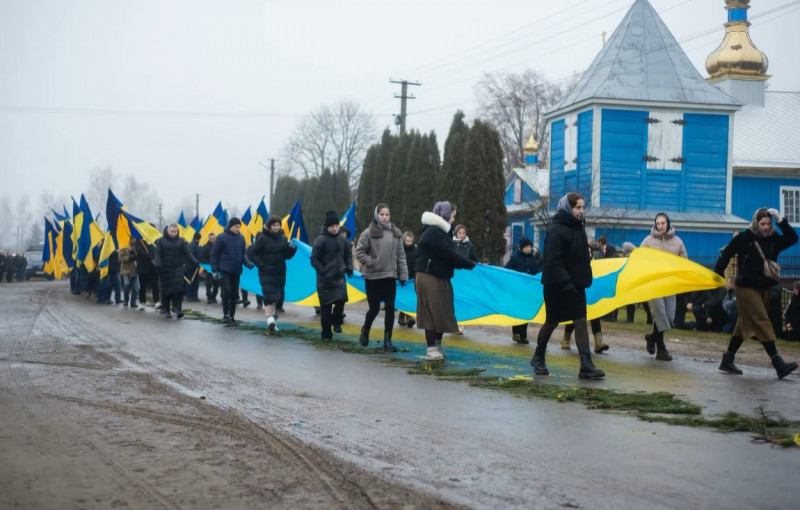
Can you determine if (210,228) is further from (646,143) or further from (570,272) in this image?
(570,272)

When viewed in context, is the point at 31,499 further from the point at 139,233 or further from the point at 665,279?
the point at 139,233

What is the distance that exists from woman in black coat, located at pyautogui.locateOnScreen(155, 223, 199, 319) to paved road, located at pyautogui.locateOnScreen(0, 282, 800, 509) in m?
7.28

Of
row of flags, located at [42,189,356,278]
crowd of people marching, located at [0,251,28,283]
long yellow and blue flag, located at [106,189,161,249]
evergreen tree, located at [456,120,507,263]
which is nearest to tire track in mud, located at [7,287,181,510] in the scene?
row of flags, located at [42,189,356,278]

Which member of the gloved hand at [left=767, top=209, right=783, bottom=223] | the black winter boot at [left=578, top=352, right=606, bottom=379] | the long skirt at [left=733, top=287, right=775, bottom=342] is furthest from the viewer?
the long skirt at [left=733, top=287, right=775, bottom=342]

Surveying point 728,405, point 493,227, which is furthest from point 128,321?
point 493,227

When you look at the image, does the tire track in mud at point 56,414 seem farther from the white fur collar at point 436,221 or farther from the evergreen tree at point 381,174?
the evergreen tree at point 381,174

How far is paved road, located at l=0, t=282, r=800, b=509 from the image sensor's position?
563 centimetres

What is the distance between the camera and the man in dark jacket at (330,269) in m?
15.1

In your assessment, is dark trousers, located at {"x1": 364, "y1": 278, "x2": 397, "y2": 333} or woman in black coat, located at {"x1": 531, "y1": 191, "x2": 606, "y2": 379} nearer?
woman in black coat, located at {"x1": 531, "y1": 191, "x2": 606, "y2": 379}

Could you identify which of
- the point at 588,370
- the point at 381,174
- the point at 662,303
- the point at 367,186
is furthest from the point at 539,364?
the point at 367,186

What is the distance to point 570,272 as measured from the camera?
35.9ft

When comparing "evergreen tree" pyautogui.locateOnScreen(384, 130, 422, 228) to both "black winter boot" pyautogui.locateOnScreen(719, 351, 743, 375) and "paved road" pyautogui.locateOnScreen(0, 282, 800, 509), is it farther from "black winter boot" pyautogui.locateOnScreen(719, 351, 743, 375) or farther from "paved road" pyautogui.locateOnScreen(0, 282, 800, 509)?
"black winter boot" pyautogui.locateOnScreen(719, 351, 743, 375)

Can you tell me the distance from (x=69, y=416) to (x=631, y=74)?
32278 mm

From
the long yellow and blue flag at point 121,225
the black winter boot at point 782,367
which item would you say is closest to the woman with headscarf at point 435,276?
the black winter boot at point 782,367
